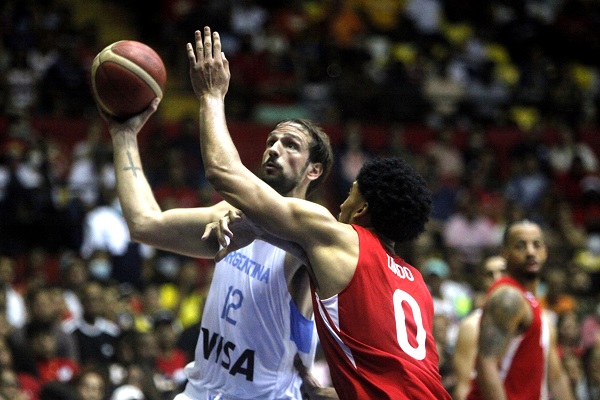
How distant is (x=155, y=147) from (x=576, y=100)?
7.60 metres

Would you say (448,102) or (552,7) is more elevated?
(552,7)

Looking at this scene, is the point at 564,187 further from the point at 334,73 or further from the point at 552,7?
the point at 552,7

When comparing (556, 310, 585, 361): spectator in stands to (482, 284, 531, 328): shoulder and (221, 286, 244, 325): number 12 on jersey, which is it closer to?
(482, 284, 531, 328): shoulder

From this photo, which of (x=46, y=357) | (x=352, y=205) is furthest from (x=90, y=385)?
(x=352, y=205)

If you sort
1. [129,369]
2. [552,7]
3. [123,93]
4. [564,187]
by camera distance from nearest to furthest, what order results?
[123,93], [129,369], [564,187], [552,7]

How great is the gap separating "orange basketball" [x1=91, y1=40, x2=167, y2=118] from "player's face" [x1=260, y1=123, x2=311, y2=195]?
28.1 inches

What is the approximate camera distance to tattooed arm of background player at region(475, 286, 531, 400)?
6348mm

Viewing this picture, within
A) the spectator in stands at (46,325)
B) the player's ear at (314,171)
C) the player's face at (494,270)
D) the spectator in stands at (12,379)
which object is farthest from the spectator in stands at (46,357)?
the player's ear at (314,171)

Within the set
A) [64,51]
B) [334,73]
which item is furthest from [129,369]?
[334,73]

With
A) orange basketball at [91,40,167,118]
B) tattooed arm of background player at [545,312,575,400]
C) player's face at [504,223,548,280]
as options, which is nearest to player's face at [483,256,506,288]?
tattooed arm of background player at [545,312,575,400]

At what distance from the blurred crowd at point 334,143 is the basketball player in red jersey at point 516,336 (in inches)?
105

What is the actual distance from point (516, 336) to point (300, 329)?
6.03 feet

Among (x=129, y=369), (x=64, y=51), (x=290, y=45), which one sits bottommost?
(x=129, y=369)

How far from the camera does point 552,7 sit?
2000 cm
